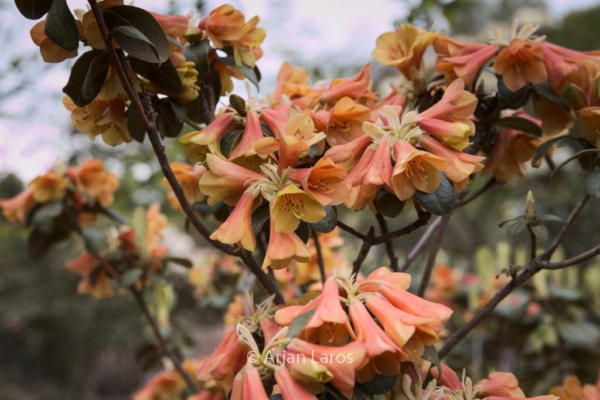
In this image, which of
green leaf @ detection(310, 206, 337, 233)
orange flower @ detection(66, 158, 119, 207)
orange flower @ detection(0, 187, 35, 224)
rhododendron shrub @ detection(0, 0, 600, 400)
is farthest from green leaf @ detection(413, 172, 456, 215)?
orange flower @ detection(0, 187, 35, 224)

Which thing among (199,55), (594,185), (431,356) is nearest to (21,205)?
(199,55)

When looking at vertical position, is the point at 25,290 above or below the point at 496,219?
above

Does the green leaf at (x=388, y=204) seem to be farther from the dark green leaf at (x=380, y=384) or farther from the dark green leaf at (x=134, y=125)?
the dark green leaf at (x=134, y=125)

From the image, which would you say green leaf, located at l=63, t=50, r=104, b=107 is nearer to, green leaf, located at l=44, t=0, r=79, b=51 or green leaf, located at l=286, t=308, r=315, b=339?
green leaf, located at l=44, t=0, r=79, b=51

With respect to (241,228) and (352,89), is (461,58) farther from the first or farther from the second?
(241,228)

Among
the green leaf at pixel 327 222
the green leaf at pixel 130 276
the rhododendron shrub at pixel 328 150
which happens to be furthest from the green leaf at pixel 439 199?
the green leaf at pixel 130 276

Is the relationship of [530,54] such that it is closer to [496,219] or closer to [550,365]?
[550,365]

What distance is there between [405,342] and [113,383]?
6644 millimetres

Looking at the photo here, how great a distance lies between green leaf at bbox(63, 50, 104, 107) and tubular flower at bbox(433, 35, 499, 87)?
566 mm

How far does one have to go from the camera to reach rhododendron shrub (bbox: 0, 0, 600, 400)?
609 mm

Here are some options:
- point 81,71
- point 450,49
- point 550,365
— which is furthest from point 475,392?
point 550,365

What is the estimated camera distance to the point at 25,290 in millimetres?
4672

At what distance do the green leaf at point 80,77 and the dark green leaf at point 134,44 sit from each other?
0.07 meters

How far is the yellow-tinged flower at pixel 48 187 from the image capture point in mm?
1369
